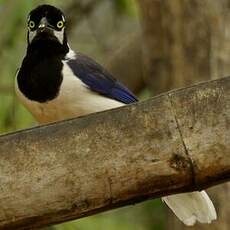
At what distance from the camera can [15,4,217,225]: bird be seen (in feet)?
11.6

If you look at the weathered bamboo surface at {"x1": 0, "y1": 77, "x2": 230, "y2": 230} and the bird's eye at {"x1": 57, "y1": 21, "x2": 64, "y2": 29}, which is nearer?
the weathered bamboo surface at {"x1": 0, "y1": 77, "x2": 230, "y2": 230}

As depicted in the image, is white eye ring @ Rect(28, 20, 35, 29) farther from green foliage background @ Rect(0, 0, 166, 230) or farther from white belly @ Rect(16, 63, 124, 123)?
green foliage background @ Rect(0, 0, 166, 230)

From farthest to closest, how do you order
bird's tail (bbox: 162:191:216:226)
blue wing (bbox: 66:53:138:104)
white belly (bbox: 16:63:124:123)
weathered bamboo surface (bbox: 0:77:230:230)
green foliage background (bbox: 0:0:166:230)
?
1. green foliage background (bbox: 0:0:166:230)
2. blue wing (bbox: 66:53:138:104)
3. white belly (bbox: 16:63:124:123)
4. bird's tail (bbox: 162:191:216:226)
5. weathered bamboo surface (bbox: 0:77:230:230)

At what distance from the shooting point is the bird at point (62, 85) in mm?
3547

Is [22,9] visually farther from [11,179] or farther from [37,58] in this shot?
[11,179]

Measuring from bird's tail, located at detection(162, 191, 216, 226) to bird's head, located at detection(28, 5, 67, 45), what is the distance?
0.83m

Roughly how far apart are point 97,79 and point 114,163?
124 cm

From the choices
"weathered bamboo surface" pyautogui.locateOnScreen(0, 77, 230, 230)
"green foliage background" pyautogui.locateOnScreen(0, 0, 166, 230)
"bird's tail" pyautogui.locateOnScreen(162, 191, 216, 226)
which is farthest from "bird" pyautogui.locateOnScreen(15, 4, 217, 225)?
"green foliage background" pyautogui.locateOnScreen(0, 0, 166, 230)

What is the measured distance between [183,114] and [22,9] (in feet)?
9.61

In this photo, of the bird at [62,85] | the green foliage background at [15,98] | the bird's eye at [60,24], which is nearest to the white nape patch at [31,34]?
the bird at [62,85]

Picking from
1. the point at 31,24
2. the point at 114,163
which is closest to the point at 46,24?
the point at 31,24

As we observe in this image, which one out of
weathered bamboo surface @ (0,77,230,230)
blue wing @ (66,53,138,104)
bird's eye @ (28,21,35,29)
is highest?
bird's eye @ (28,21,35,29)

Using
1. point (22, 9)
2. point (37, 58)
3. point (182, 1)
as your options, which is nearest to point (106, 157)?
point (37, 58)

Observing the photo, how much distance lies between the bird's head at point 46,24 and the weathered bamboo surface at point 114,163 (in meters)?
1.17
